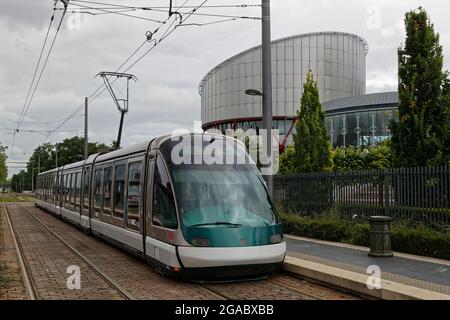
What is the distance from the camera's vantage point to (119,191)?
12.7 metres

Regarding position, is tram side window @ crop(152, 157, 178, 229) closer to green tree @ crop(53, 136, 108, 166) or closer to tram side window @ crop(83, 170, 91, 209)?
tram side window @ crop(83, 170, 91, 209)

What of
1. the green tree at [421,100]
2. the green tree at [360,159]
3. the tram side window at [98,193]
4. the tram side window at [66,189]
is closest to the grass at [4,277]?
the tram side window at [98,193]

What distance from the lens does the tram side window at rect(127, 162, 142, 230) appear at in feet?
35.6

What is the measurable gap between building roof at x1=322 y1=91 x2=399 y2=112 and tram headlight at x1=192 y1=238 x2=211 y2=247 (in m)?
57.6

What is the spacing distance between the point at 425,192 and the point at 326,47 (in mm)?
67036

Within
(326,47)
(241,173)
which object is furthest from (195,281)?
(326,47)

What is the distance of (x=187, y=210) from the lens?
8797mm

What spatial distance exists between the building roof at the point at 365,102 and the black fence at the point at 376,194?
157 feet

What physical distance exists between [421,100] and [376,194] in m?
2.98

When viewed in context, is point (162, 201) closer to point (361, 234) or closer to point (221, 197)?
point (221, 197)

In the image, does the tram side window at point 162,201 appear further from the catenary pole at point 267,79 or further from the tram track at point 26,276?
the catenary pole at point 267,79

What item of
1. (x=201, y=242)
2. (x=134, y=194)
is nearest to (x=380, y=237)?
(x=201, y=242)

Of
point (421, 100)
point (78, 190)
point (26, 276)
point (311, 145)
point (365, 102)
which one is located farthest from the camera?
point (365, 102)

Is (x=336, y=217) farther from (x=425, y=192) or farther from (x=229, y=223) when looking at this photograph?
(x=229, y=223)
